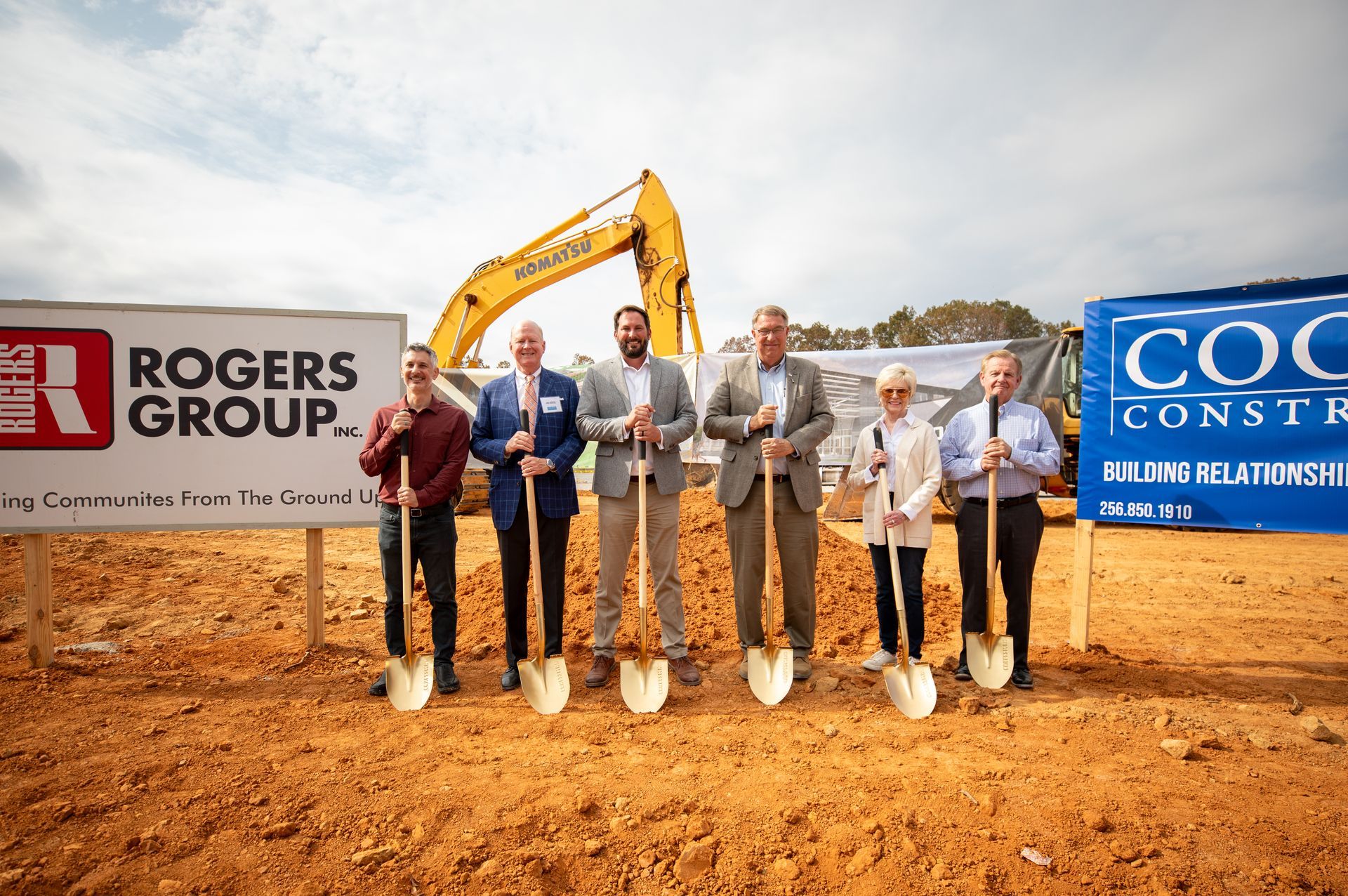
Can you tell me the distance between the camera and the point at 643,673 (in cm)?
360

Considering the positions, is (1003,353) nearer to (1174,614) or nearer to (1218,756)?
(1218,756)

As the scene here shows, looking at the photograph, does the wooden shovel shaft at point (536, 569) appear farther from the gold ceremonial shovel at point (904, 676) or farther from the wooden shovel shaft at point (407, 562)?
the gold ceremonial shovel at point (904, 676)

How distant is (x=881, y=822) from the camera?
2.40 metres

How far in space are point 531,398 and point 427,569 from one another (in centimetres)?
119

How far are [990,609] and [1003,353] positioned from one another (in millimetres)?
1485

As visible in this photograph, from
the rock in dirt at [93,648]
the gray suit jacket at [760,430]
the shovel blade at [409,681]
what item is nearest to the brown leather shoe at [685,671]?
the gray suit jacket at [760,430]

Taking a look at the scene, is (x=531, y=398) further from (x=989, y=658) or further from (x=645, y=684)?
(x=989, y=658)

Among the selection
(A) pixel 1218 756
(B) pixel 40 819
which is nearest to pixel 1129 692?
(A) pixel 1218 756

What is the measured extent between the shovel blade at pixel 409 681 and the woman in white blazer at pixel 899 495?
257 centimetres

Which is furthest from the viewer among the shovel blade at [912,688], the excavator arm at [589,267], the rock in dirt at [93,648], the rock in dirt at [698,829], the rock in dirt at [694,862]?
the excavator arm at [589,267]

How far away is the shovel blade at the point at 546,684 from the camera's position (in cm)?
350

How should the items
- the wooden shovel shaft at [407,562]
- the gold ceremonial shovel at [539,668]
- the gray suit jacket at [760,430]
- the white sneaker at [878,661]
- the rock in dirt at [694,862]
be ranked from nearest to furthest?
the rock in dirt at [694,862], the gold ceremonial shovel at [539,668], the wooden shovel shaft at [407,562], the gray suit jacket at [760,430], the white sneaker at [878,661]

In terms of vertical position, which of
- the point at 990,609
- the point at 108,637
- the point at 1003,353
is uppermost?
the point at 1003,353

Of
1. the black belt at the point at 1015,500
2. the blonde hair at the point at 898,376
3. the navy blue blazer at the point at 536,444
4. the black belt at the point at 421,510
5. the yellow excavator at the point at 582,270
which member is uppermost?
the yellow excavator at the point at 582,270
